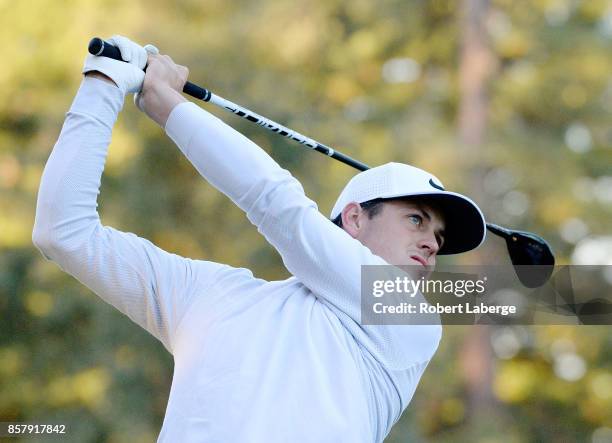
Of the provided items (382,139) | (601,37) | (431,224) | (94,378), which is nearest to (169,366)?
(94,378)

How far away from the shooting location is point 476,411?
14.2 m

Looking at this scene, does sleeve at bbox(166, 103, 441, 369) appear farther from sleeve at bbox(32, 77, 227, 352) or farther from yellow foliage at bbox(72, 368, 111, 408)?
yellow foliage at bbox(72, 368, 111, 408)

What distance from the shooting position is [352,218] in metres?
2.97

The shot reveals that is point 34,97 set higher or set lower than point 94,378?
higher

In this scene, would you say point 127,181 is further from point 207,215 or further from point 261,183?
point 261,183

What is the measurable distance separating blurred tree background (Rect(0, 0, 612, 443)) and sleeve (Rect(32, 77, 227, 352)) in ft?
25.5

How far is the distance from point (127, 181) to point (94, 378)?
7.36 ft

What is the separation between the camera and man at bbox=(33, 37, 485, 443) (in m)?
2.45

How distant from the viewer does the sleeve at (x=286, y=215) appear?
2490 millimetres

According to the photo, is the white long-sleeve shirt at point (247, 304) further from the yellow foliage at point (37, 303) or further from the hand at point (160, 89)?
the yellow foliage at point (37, 303)

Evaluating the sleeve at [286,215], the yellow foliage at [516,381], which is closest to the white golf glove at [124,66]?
the sleeve at [286,215]

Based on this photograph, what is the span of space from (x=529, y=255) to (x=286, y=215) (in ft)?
5.10

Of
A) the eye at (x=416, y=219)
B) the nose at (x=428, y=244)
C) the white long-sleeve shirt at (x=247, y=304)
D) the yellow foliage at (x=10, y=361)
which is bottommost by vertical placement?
the white long-sleeve shirt at (x=247, y=304)

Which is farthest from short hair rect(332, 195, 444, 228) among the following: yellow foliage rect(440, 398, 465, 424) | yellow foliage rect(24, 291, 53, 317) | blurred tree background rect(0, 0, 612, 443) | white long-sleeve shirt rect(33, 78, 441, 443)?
yellow foliage rect(440, 398, 465, 424)
